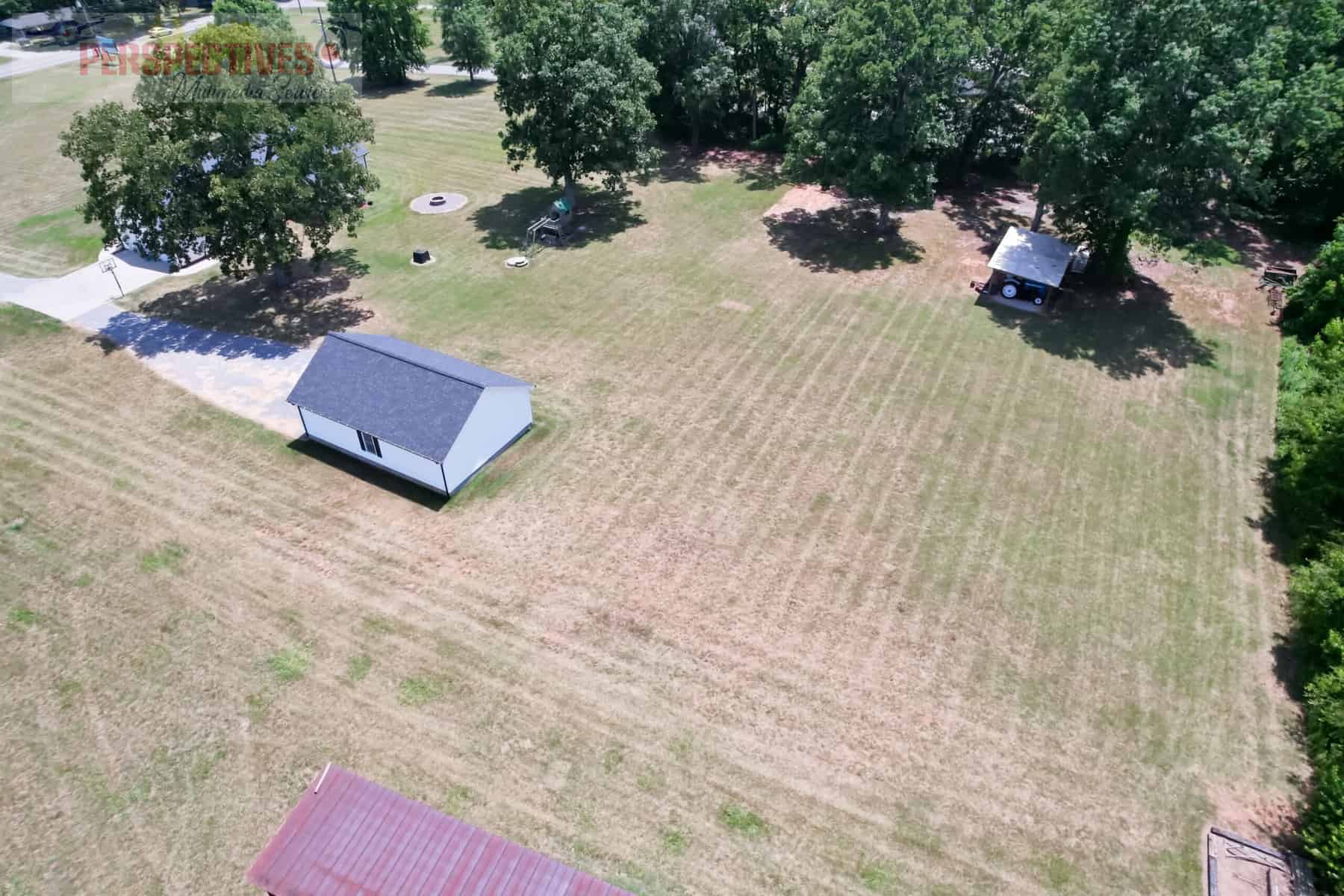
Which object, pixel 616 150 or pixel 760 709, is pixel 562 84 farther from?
pixel 760 709

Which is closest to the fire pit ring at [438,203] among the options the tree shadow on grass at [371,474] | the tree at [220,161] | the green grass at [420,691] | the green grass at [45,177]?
the tree at [220,161]

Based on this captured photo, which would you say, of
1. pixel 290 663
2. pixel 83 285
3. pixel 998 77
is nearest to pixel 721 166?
pixel 998 77

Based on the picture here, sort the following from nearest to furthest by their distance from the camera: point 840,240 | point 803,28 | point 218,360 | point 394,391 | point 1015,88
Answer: point 394,391, point 218,360, point 840,240, point 1015,88, point 803,28

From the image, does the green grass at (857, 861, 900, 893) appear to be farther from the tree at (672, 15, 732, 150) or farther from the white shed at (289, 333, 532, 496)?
the tree at (672, 15, 732, 150)

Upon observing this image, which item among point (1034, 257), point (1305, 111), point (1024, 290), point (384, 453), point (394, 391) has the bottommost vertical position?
point (384, 453)

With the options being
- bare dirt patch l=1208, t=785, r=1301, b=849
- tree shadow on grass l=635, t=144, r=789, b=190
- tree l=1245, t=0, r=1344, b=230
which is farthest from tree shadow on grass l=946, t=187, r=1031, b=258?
bare dirt patch l=1208, t=785, r=1301, b=849

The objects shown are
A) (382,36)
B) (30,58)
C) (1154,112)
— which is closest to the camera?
(1154,112)

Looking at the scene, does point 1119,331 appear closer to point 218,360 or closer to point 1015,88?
point 1015,88
